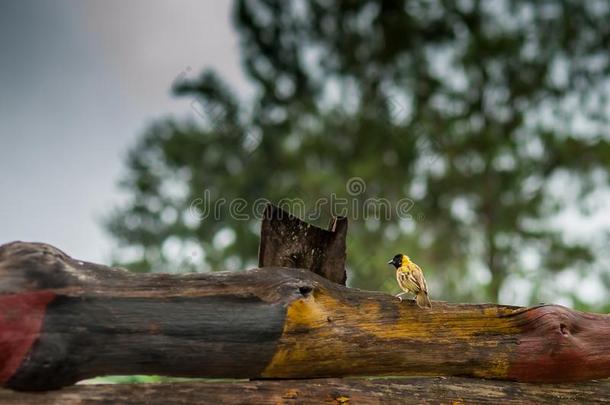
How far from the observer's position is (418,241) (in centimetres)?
1314

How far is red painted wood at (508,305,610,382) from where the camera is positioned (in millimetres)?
3348

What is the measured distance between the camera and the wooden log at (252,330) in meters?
2.36

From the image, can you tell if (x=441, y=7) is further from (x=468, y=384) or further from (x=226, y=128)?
(x=468, y=384)

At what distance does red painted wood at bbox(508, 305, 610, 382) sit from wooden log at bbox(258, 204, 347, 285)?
39.3 inches

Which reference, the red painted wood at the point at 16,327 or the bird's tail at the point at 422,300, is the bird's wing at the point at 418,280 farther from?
the red painted wood at the point at 16,327

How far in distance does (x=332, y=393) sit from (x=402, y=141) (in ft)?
36.4

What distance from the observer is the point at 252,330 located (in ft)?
8.89

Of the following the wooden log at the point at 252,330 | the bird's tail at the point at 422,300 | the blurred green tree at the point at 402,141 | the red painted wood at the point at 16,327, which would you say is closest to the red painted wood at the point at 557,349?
the wooden log at the point at 252,330

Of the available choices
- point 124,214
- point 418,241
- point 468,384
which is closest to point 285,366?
point 468,384

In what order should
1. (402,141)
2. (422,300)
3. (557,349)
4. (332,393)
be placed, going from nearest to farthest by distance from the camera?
(332,393) < (422,300) < (557,349) < (402,141)

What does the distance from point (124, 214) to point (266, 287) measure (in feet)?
41.8

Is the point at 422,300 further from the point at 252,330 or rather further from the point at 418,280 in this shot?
the point at 252,330

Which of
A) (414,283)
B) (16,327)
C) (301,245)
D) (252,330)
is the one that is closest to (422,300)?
(414,283)

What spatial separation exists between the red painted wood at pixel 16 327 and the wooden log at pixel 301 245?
1020 mm
